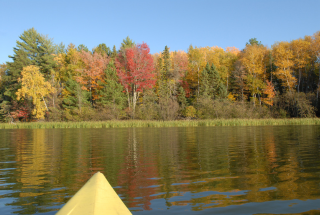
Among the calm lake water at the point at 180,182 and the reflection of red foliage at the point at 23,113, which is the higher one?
the reflection of red foliage at the point at 23,113

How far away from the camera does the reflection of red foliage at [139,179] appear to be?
543 centimetres

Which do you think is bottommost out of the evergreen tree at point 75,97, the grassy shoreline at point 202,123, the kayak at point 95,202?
the kayak at point 95,202

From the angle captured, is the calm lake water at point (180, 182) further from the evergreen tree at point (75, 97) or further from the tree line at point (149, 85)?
the evergreen tree at point (75, 97)

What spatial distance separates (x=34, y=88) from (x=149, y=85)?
19.4 metres

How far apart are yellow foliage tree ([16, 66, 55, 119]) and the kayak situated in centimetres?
4708

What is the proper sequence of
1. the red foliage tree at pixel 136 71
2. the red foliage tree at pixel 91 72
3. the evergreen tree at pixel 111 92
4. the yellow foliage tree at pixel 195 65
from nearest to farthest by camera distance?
1. the evergreen tree at pixel 111 92
2. the red foliage tree at pixel 136 71
3. the red foliage tree at pixel 91 72
4. the yellow foliage tree at pixel 195 65

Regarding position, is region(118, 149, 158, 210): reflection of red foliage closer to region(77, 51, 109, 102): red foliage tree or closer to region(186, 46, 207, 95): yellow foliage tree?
region(77, 51, 109, 102): red foliage tree

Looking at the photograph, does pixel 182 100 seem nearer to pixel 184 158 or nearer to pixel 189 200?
pixel 184 158

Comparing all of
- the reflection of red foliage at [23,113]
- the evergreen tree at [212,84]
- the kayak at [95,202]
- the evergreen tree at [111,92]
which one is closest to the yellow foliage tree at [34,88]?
the reflection of red foliage at [23,113]

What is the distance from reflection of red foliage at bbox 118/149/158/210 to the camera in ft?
17.8

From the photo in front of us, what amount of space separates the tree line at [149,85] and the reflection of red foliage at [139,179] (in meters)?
34.9

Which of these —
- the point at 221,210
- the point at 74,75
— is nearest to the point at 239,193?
the point at 221,210

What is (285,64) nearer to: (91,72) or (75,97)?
(91,72)

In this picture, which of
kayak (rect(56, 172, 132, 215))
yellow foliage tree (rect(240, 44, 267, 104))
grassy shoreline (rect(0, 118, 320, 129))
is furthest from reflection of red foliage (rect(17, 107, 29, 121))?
kayak (rect(56, 172, 132, 215))
